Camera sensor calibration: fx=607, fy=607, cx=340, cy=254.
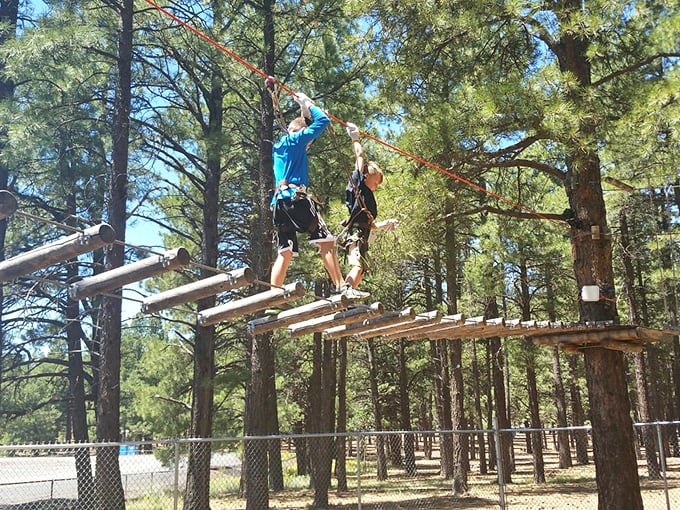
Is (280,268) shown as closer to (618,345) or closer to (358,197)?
(358,197)

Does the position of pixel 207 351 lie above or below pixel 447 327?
above

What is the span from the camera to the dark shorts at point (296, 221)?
16.3 ft

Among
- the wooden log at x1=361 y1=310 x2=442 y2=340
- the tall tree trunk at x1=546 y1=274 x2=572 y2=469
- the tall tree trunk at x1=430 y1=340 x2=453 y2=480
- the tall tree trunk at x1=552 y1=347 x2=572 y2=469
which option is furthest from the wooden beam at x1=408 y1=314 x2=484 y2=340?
the tall tree trunk at x1=552 y1=347 x2=572 y2=469

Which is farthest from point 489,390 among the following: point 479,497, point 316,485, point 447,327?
point 447,327

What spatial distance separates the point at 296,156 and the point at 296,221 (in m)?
0.54

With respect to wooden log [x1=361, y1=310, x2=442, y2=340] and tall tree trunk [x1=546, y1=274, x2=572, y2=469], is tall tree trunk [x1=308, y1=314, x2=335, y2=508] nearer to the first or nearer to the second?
wooden log [x1=361, y1=310, x2=442, y2=340]

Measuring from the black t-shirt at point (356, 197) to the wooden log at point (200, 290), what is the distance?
1615 mm

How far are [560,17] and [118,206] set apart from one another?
781cm

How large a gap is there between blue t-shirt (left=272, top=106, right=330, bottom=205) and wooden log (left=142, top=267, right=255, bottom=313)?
89 cm

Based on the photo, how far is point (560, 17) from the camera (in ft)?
23.4

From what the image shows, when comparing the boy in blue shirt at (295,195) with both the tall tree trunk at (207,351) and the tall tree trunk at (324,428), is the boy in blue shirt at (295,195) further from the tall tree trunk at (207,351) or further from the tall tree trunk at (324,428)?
the tall tree trunk at (207,351)

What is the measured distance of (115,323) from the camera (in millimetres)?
10352

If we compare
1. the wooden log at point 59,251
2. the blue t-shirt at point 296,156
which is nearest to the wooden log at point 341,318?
Result: the blue t-shirt at point 296,156

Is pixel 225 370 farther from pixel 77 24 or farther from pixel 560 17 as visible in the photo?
pixel 560 17
